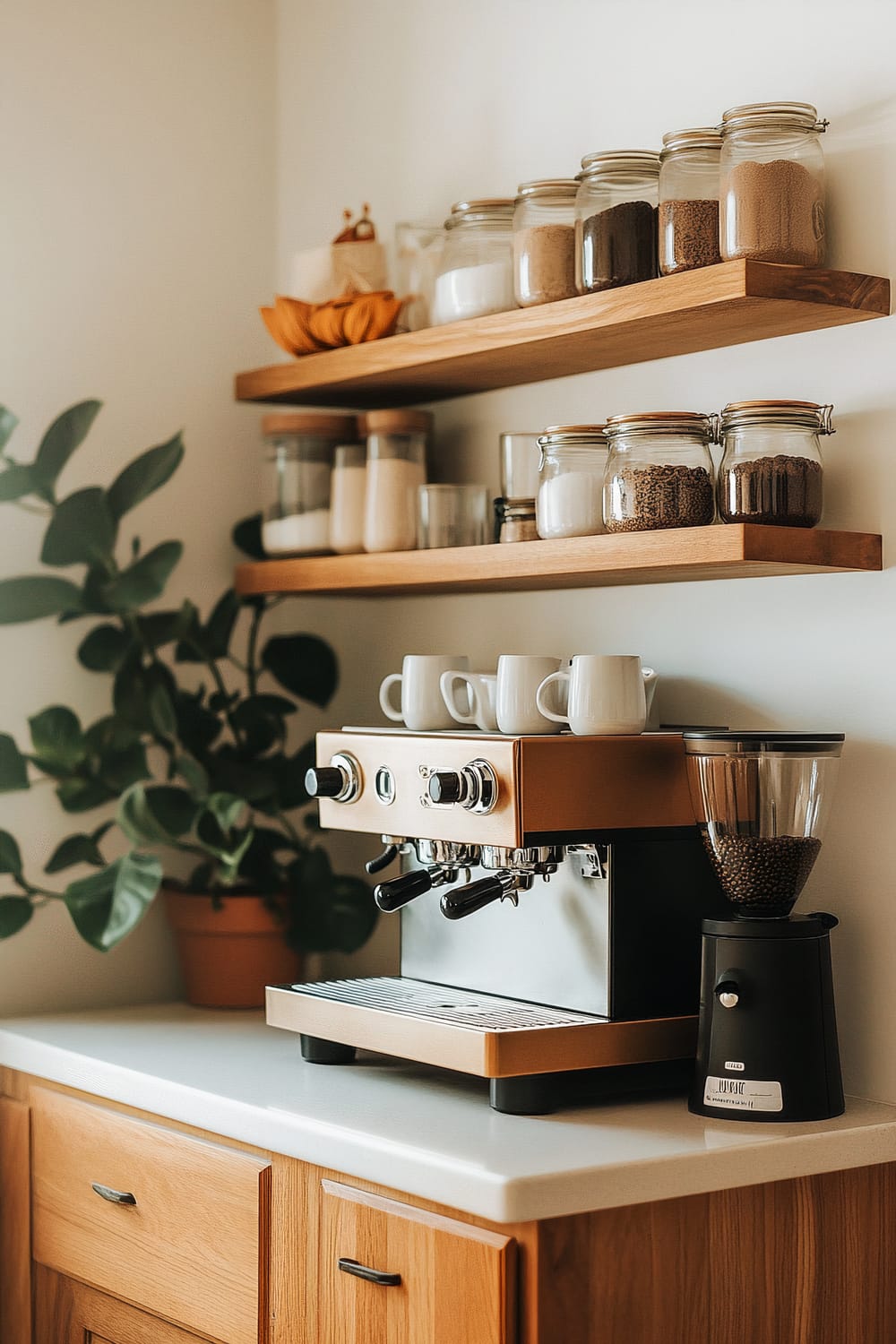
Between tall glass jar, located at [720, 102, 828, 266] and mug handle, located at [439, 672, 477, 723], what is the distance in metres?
0.57

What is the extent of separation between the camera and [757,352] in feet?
6.12

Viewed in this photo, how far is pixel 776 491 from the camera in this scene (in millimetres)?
1675

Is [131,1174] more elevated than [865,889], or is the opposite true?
[865,889]

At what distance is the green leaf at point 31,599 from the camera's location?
2.25m

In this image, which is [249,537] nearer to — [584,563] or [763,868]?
[584,563]

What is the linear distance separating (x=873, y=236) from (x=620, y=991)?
0.85 m

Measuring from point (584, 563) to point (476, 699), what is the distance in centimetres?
22

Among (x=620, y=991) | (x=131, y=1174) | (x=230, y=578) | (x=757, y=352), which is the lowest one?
(x=131, y=1174)

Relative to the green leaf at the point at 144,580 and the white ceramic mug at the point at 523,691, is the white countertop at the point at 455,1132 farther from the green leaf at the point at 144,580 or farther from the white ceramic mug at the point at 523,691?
the green leaf at the point at 144,580

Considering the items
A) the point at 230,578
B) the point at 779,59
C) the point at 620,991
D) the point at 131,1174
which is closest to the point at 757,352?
the point at 779,59

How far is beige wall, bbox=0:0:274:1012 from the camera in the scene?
2.34m

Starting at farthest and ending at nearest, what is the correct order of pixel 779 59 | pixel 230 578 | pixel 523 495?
1. pixel 230 578
2. pixel 523 495
3. pixel 779 59

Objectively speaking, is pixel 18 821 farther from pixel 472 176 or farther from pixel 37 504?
pixel 472 176

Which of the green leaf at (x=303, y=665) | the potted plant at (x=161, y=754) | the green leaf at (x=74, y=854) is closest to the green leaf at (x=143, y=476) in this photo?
Result: the potted plant at (x=161, y=754)
